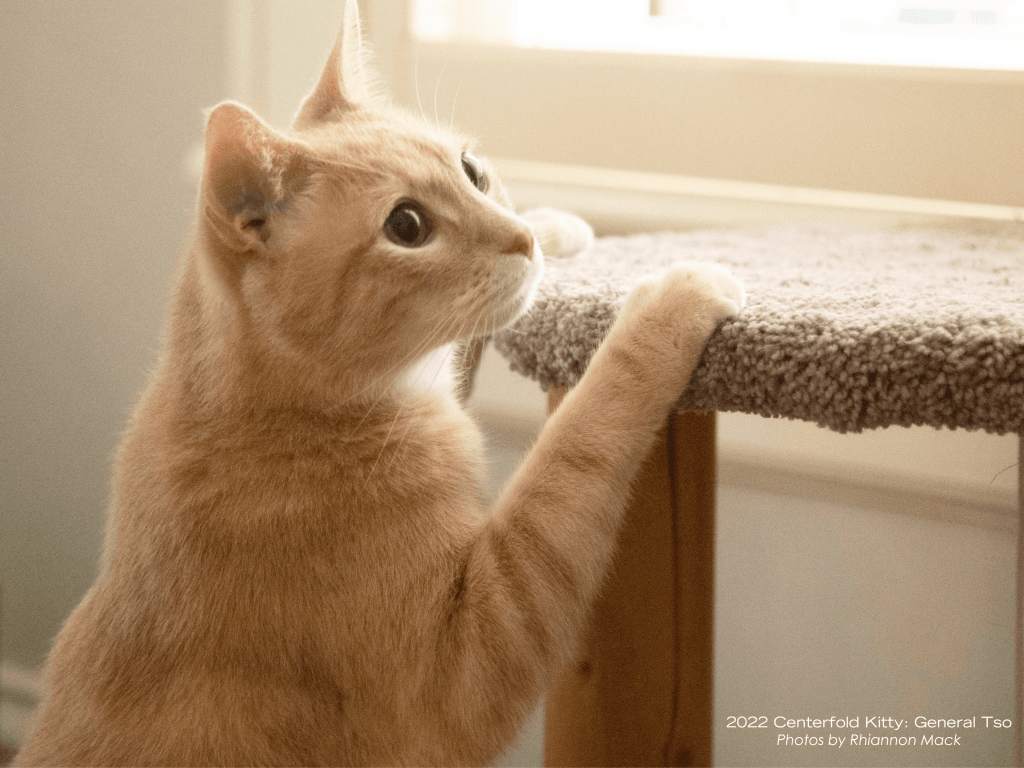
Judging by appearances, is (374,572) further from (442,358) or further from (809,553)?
(809,553)

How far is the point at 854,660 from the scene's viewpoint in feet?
3.87

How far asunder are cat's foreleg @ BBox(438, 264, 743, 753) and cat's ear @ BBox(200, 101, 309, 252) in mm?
265

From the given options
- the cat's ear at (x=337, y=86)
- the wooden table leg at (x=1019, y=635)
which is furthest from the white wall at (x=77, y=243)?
the wooden table leg at (x=1019, y=635)

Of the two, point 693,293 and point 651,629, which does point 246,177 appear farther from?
point 651,629

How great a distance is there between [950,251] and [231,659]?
2.38 feet

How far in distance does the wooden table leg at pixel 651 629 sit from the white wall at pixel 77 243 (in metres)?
0.90

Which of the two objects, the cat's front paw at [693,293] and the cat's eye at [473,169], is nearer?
the cat's front paw at [693,293]

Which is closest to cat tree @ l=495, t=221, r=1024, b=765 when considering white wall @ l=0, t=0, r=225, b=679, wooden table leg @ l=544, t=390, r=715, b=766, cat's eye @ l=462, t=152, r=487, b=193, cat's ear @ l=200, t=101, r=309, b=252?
wooden table leg @ l=544, t=390, r=715, b=766

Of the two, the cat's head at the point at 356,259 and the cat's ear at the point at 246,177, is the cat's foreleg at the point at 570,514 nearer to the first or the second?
the cat's head at the point at 356,259

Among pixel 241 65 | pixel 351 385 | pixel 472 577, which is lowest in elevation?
pixel 472 577

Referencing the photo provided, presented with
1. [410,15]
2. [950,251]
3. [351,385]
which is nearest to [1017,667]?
[950,251]

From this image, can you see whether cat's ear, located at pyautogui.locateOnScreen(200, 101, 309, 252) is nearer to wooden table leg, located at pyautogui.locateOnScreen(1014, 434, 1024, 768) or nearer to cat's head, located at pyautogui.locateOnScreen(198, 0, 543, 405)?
cat's head, located at pyautogui.locateOnScreen(198, 0, 543, 405)

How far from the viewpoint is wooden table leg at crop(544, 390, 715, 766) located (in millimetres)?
796

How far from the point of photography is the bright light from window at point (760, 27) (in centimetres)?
111
